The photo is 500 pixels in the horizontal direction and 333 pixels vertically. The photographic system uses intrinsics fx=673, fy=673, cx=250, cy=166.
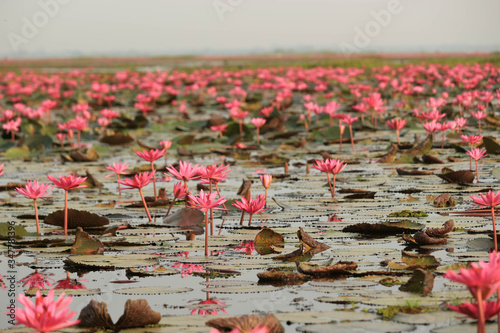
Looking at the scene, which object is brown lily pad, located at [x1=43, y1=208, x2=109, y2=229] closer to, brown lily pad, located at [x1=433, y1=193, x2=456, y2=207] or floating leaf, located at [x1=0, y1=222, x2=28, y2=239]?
floating leaf, located at [x1=0, y1=222, x2=28, y2=239]

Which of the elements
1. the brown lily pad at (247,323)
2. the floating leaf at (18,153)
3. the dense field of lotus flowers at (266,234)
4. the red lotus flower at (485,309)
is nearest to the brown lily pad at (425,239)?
the dense field of lotus flowers at (266,234)

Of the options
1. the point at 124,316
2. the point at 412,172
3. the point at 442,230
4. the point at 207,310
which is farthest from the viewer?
the point at 412,172

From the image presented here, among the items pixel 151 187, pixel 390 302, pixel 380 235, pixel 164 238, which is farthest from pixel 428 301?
pixel 151 187

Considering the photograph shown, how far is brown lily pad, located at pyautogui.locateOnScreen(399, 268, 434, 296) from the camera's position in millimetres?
2592

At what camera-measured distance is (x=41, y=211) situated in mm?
4680

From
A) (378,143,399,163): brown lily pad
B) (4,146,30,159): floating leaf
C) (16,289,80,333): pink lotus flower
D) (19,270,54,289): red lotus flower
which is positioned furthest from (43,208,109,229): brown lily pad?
(4,146,30,159): floating leaf

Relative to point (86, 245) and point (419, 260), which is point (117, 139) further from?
point (419, 260)

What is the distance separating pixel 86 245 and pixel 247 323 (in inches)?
64.8

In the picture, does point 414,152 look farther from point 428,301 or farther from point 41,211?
point 428,301

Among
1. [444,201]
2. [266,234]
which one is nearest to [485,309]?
[266,234]

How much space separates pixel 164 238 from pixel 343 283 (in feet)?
4.65

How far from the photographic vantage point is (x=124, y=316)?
7.59ft

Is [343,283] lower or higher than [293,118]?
lower

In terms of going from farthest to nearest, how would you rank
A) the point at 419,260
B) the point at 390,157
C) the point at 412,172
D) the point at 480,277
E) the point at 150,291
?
the point at 390,157, the point at 412,172, the point at 419,260, the point at 150,291, the point at 480,277
